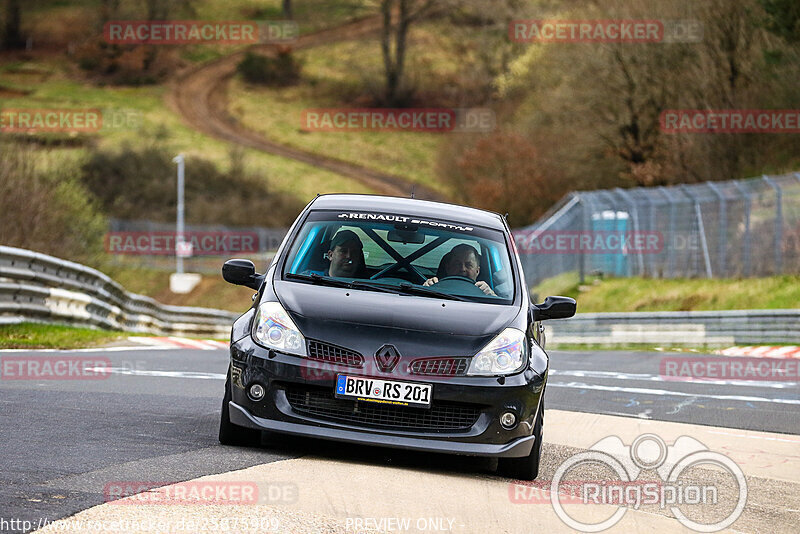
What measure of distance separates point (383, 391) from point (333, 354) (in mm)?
360

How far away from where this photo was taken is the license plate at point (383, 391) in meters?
7.32

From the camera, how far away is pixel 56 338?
17.4 metres

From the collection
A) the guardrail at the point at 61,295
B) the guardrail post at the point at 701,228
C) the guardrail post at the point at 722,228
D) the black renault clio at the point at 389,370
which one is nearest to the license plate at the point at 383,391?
the black renault clio at the point at 389,370

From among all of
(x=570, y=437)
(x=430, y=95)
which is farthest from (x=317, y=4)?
(x=570, y=437)

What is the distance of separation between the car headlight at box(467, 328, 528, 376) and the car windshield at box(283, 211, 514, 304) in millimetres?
613

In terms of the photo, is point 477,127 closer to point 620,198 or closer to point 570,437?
point 620,198

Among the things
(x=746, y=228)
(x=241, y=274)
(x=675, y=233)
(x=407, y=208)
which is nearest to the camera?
(x=241, y=274)

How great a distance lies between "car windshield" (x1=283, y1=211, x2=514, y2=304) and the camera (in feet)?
27.3

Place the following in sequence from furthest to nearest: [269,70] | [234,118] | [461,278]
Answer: [269,70], [234,118], [461,278]

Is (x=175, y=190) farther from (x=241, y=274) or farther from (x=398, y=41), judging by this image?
(x=241, y=274)

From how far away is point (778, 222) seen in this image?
29.1 metres

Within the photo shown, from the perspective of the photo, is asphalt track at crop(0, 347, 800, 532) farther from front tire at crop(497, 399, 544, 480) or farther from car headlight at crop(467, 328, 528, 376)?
car headlight at crop(467, 328, 528, 376)

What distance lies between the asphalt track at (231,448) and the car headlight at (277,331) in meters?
0.65

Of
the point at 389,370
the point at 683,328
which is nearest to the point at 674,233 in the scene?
the point at 683,328
